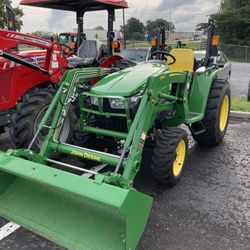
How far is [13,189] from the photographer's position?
3.42m

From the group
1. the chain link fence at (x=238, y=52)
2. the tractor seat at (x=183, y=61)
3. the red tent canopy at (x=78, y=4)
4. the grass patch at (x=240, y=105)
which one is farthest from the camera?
the chain link fence at (x=238, y=52)

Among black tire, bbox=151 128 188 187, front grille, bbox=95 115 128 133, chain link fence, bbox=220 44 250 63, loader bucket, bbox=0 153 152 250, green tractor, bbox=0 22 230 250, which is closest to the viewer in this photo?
loader bucket, bbox=0 153 152 250

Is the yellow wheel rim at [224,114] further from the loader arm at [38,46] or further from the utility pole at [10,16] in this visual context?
the utility pole at [10,16]

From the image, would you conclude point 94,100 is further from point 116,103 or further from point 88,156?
point 88,156

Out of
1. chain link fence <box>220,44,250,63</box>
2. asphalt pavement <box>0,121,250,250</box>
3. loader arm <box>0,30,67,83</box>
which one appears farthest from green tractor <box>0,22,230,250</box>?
chain link fence <box>220,44,250,63</box>

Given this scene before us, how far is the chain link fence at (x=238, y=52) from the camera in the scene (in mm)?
32456

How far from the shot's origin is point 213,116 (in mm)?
4969

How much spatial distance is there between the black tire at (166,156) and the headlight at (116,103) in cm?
54

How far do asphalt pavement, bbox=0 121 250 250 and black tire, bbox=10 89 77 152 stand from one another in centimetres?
120

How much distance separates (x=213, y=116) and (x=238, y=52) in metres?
31.3

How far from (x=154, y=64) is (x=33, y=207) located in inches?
103

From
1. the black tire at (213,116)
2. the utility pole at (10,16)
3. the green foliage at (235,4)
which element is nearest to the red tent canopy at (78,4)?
the utility pole at (10,16)

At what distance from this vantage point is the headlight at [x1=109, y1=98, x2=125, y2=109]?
148 inches

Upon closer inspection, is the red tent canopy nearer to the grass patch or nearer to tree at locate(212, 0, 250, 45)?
the grass patch
